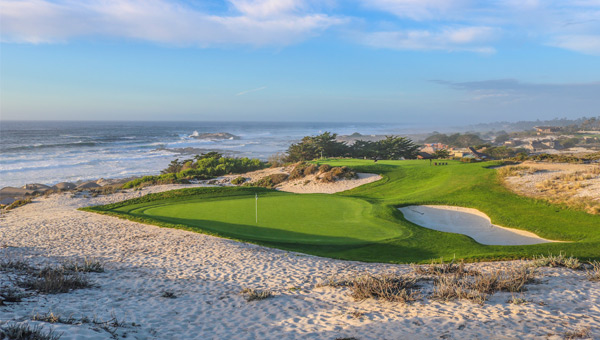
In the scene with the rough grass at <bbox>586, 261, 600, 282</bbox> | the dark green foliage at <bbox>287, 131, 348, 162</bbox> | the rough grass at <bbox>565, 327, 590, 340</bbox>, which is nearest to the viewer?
the rough grass at <bbox>565, 327, 590, 340</bbox>

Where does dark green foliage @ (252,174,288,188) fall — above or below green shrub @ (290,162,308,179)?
below

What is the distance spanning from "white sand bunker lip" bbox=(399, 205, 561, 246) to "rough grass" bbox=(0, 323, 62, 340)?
11978mm

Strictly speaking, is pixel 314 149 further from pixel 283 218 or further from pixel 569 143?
pixel 569 143

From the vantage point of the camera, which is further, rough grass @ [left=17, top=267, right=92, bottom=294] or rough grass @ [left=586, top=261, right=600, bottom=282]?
rough grass @ [left=586, top=261, right=600, bottom=282]

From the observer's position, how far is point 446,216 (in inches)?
603

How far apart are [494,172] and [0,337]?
22.5 m

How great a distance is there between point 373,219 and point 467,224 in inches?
157

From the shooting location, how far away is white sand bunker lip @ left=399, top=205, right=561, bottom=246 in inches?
480

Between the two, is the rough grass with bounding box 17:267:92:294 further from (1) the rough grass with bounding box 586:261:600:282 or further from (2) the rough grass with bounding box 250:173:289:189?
(2) the rough grass with bounding box 250:173:289:189

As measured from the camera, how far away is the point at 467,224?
1429 cm

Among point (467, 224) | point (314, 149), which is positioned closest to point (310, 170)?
point (467, 224)

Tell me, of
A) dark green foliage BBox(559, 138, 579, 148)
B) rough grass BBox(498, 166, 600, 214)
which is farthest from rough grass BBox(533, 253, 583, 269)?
dark green foliage BBox(559, 138, 579, 148)

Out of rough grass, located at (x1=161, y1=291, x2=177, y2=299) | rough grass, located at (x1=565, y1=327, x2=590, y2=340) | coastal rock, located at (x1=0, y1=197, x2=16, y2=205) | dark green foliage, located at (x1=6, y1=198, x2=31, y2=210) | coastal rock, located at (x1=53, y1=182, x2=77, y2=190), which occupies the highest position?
rough grass, located at (x1=565, y1=327, x2=590, y2=340)

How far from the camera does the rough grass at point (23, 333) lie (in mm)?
4312
